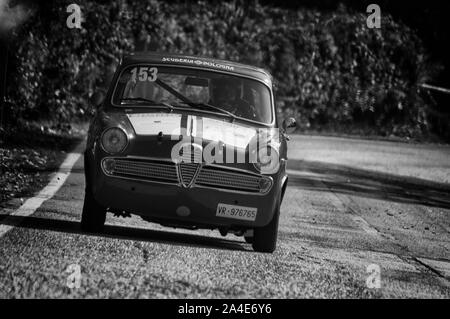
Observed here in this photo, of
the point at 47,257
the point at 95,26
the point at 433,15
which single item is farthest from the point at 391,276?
the point at 433,15

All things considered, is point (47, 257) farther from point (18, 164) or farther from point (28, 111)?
point (28, 111)

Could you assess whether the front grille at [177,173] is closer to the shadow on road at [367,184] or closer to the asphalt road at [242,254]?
the asphalt road at [242,254]

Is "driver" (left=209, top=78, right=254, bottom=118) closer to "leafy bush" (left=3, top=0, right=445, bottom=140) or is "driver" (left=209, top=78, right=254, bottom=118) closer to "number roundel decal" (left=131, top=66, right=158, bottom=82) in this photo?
"number roundel decal" (left=131, top=66, right=158, bottom=82)

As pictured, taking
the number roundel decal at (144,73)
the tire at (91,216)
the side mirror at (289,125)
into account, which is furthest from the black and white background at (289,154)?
the number roundel decal at (144,73)

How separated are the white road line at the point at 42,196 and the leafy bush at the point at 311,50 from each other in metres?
9.40

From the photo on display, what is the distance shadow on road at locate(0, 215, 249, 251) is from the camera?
8.51 metres

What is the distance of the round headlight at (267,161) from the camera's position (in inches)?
331

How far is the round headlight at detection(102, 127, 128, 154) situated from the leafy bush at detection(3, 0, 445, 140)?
52.0 ft

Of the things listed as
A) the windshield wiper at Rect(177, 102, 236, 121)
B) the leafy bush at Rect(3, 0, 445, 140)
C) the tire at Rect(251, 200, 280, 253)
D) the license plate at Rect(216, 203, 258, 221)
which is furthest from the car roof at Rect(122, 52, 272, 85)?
the leafy bush at Rect(3, 0, 445, 140)

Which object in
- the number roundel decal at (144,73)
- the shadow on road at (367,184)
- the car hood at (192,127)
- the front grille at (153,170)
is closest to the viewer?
the front grille at (153,170)

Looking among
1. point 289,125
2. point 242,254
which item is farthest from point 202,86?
point 242,254

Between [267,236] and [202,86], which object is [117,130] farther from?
[267,236]

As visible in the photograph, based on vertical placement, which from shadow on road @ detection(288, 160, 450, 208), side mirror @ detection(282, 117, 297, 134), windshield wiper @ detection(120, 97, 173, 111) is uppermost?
windshield wiper @ detection(120, 97, 173, 111)
